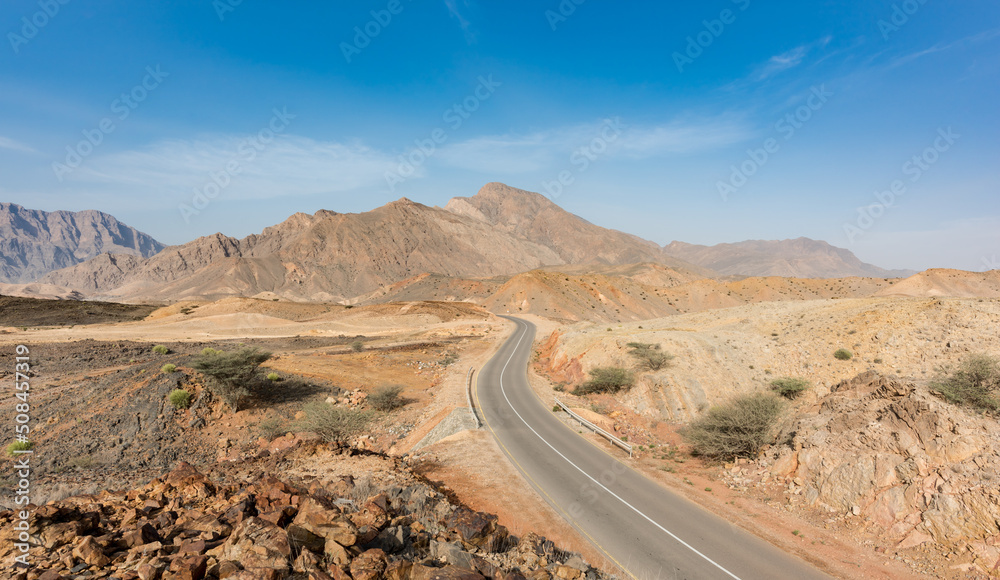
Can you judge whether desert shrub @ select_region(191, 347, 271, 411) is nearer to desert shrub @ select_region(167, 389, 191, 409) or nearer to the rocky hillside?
desert shrub @ select_region(167, 389, 191, 409)

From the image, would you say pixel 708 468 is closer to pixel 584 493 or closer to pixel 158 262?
pixel 584 493

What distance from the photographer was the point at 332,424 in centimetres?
1748

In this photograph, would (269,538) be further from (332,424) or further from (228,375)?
(228,375)

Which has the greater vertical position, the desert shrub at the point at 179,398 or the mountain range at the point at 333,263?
the mountain range at the point at 333,263

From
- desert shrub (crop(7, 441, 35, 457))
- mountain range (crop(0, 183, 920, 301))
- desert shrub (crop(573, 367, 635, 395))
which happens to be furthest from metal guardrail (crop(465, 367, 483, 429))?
mountain range (crop(0, 183, 920, 301))

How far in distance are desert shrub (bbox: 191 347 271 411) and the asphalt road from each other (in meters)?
12.8

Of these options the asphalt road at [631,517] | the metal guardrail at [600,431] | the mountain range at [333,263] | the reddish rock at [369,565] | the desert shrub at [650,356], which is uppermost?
the mountain range at [333,263]

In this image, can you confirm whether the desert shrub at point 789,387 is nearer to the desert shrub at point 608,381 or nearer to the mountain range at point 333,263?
the desert shrub at point 608,381

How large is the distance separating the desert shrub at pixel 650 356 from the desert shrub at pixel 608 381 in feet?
4.21

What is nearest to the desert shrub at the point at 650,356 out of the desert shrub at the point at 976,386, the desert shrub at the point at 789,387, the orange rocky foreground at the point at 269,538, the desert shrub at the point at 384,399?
the desert shrub at the point at 789,387

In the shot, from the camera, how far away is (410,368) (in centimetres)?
3266

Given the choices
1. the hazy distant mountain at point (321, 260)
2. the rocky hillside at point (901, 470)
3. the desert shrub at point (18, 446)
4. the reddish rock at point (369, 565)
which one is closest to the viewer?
the reddish rock at point (369, 565)

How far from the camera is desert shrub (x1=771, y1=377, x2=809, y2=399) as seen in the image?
21422 mm

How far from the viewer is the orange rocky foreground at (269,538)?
596 centimetres
